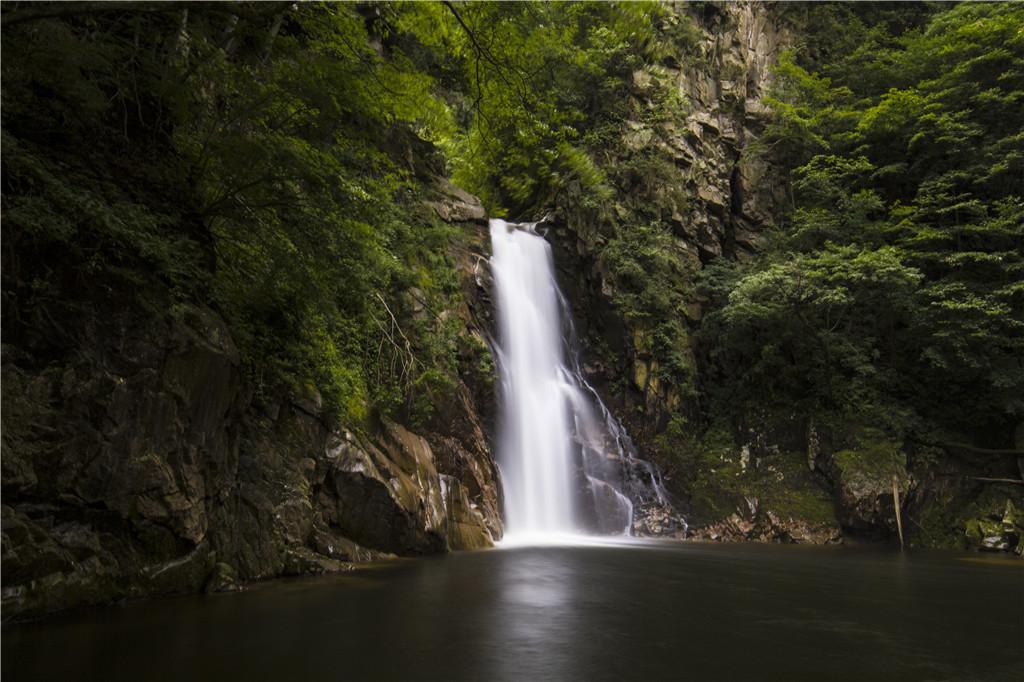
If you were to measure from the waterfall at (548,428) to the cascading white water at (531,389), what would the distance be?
0.10 feet

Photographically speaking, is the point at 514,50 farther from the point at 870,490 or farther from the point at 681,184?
the point at 681,184

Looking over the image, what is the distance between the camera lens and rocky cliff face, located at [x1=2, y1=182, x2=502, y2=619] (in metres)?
5.26

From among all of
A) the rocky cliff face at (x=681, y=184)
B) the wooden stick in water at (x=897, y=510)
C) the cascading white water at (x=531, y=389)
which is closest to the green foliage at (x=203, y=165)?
the cascading white water at (x=531, y=389)

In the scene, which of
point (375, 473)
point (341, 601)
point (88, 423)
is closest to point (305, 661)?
point (341, 601)

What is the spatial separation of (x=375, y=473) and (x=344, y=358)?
2521 mm

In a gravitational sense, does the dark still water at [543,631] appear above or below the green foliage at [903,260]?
below

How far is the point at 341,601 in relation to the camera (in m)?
6.55

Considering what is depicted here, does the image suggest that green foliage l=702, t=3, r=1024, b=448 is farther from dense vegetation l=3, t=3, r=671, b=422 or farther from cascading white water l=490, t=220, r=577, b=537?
dense vegetation l=3, t=3, r=671, b=422

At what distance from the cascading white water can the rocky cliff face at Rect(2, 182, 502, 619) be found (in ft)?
14.7

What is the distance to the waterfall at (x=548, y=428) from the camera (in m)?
14.7

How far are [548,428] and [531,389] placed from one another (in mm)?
1191

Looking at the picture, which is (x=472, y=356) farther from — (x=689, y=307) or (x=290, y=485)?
(x=689, y=307)

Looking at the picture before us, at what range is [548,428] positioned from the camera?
51.7 feet

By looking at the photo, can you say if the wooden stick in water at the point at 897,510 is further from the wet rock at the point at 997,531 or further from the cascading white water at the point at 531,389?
the cascading white water at the point at 531,389
